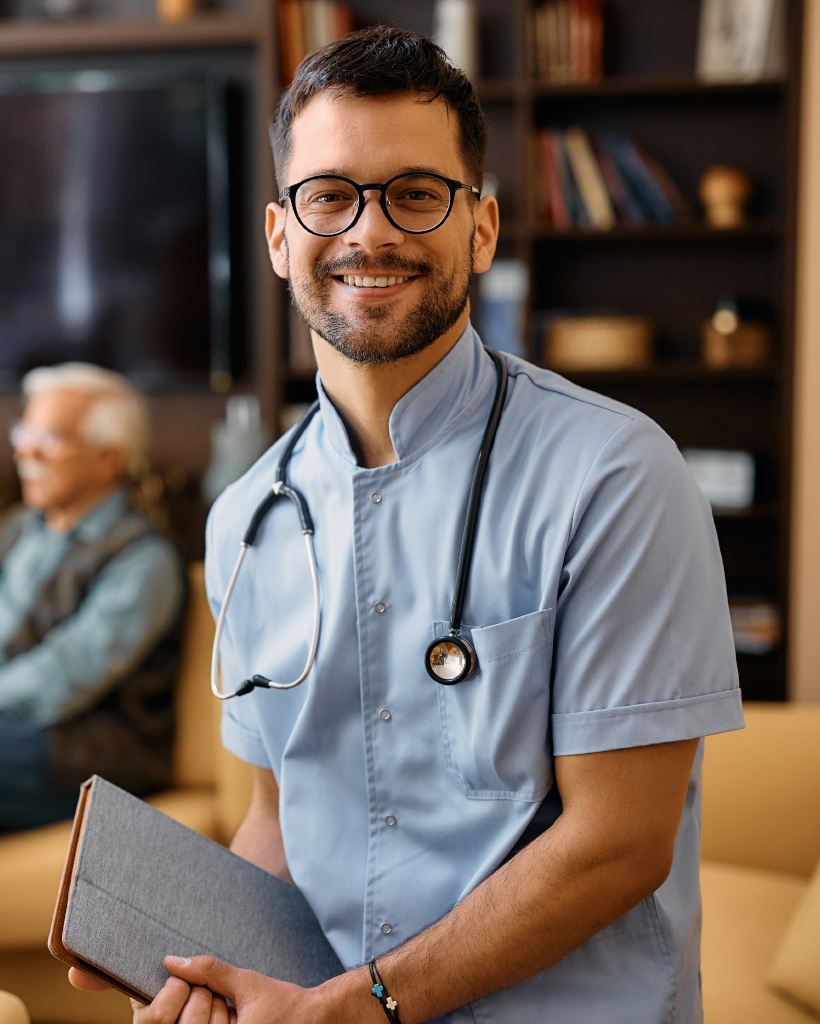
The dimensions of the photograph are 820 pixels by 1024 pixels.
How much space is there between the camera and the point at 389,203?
91 cm

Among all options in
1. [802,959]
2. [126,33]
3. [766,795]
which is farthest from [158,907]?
[126,33]

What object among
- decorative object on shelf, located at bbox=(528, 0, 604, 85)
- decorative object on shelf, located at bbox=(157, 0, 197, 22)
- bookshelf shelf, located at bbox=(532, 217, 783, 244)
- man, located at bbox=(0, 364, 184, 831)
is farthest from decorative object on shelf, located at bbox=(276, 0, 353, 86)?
man, located at bbox=(0, 364, 184, 831)

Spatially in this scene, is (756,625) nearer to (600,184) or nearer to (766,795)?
(766,795)

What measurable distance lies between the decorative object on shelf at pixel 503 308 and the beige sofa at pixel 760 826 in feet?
4.65

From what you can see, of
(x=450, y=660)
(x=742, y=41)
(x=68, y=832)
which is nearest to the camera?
(x=450, y=660)

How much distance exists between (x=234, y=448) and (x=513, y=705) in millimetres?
2185

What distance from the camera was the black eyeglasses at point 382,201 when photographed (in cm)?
91

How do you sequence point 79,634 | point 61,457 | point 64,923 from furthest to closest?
point 61,457 → point 79,634 → point 64,923

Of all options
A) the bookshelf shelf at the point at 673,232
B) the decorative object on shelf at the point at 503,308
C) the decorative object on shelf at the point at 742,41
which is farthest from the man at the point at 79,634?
the decorative object on shelf at the point at 742,41

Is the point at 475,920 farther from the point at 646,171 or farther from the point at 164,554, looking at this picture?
the point at 646,171

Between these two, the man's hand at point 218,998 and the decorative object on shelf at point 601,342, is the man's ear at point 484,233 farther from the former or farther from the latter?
the decorative object on shelf at point 601,342

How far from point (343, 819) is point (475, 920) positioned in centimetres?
18

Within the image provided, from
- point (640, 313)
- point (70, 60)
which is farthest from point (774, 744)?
point (70, 60)

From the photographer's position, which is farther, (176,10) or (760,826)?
(176,10)
